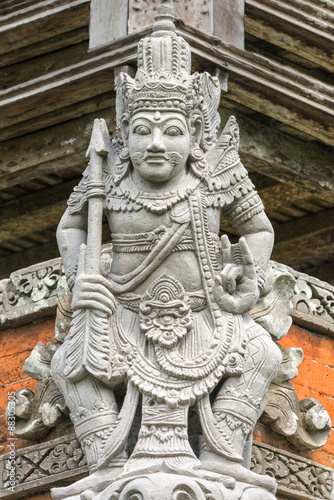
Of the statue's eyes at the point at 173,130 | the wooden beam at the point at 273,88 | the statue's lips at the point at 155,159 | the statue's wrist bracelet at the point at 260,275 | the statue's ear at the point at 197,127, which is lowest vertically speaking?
the statue's wrist bracelet at the point at 260,275

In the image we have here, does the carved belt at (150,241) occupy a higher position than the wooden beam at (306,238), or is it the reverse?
the wooden beam at (306,238)

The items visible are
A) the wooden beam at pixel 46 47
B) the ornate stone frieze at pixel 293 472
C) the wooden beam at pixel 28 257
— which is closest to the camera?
the ornate stone frieze at pixel 293 472

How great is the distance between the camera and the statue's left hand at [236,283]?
8.38 metres

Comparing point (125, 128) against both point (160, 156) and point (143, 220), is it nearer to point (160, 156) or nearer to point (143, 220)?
point (160, 156)

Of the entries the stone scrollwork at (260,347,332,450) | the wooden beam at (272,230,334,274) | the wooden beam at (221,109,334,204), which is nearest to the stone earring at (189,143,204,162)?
the stone scrollwork at (260,347,332,450)

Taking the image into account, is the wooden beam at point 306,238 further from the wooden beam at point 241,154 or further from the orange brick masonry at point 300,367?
the orange brick masonry at point 300,367

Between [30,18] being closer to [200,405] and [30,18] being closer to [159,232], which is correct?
[159,232]

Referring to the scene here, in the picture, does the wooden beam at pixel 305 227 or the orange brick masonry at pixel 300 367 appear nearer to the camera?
the orange brick masonry at pixel 300 367

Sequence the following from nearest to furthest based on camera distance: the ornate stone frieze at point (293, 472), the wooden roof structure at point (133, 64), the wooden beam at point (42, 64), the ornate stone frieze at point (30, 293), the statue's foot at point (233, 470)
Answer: the statue's foot at point (233, 470) < the ornate stone frieze at point (293, 472) < the ornate stone frieze at point (30, 293) < the wooden roof structure at point (133, 64) < the wooden beam at point (42, 64)

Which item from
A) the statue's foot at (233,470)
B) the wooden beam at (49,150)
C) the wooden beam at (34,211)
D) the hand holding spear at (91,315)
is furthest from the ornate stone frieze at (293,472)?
the wooden beam at (34,211)

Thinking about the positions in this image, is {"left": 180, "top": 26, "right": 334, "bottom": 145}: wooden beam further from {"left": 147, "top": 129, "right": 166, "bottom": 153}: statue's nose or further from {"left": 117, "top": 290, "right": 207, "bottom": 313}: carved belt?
{"left": 117, "top": 290, "right": 207, "bottom": 313}: carved belt

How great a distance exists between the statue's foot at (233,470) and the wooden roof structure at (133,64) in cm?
291

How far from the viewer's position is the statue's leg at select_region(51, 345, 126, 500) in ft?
26.8

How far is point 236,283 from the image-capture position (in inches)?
333
